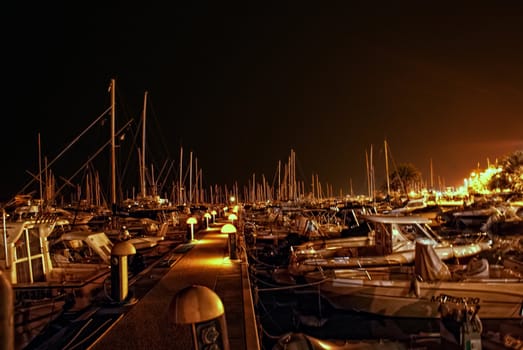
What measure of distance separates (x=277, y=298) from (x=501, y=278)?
9.03 m

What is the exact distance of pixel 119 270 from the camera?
1005cm

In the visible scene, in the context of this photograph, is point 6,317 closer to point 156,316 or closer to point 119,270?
point 156,316

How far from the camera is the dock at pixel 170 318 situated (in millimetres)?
7387

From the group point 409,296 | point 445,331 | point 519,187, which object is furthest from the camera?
point 519,187

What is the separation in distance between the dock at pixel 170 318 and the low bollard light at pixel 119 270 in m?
0.40

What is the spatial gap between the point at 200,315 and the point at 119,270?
6358mm

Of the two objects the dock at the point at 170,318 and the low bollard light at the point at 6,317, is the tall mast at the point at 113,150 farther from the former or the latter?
the low bollard light at the point at 6,317

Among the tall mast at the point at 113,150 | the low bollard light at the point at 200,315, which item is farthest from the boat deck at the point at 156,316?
the tall mast at the point at 113,150

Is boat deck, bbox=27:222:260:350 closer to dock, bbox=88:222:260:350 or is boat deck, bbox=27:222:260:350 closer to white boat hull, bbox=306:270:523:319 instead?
→ dock, bbox=88:222:260:350

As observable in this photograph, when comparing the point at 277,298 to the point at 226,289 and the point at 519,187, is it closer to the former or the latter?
the point at 226,289

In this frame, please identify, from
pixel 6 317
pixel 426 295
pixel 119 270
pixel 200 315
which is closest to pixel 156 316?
pixel 119 270

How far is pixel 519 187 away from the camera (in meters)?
67.2

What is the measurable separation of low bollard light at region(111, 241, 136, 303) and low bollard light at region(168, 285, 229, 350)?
5.91 m

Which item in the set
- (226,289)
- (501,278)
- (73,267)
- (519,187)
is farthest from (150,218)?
(519,187)
